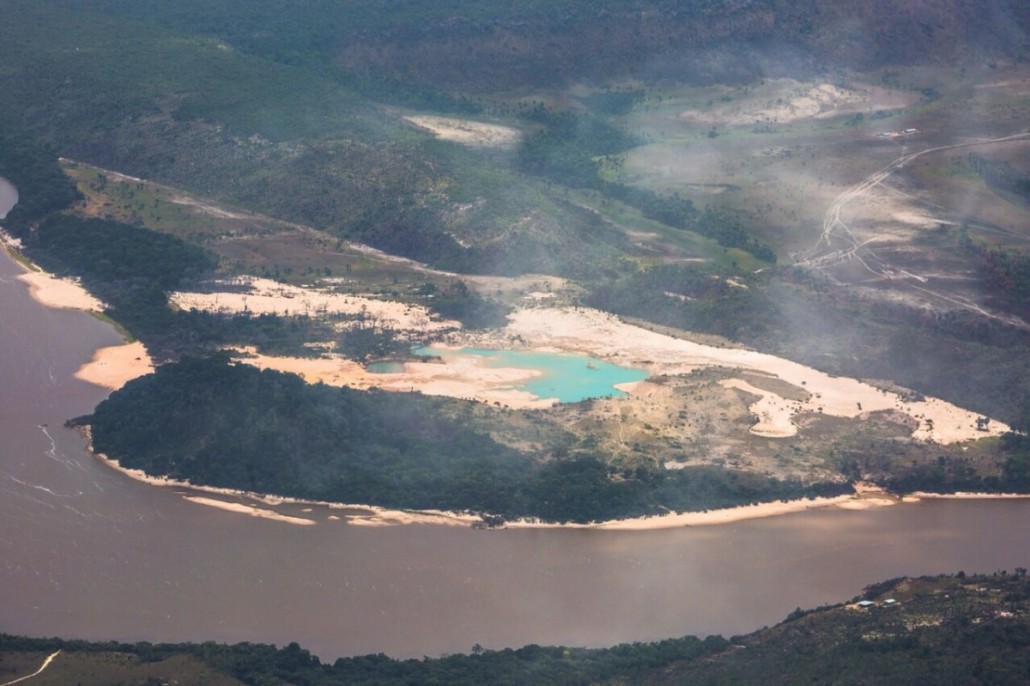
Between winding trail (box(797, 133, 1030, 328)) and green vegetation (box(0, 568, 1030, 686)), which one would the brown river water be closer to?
green vegetation (box(0, 568, 1030, 686))

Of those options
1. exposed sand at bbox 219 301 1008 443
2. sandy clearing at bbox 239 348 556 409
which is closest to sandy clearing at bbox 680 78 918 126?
exposed sand at bbox 219 301 1008 443

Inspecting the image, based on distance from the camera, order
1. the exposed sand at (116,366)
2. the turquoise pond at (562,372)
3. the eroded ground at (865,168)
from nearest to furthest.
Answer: the turquoise pond at (562,372) < the exposed sand at (116,366) < the eroded ground at (865,168)

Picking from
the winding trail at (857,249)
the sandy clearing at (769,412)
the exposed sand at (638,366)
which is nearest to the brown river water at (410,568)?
the sandy clearing at (769,412)

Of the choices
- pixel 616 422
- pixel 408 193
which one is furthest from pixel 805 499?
pixel 408 193

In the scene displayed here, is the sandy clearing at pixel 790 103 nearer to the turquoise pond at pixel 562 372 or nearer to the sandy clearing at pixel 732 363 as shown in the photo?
the sandy clearing at pixel 732 363

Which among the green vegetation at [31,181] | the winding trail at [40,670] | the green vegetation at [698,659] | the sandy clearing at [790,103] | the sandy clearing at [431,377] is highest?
the sandy clearing at [790,103]

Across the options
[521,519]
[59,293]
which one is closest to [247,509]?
[521,519]

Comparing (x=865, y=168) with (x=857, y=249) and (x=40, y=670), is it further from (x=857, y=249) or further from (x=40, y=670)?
(x=40, y=670)
